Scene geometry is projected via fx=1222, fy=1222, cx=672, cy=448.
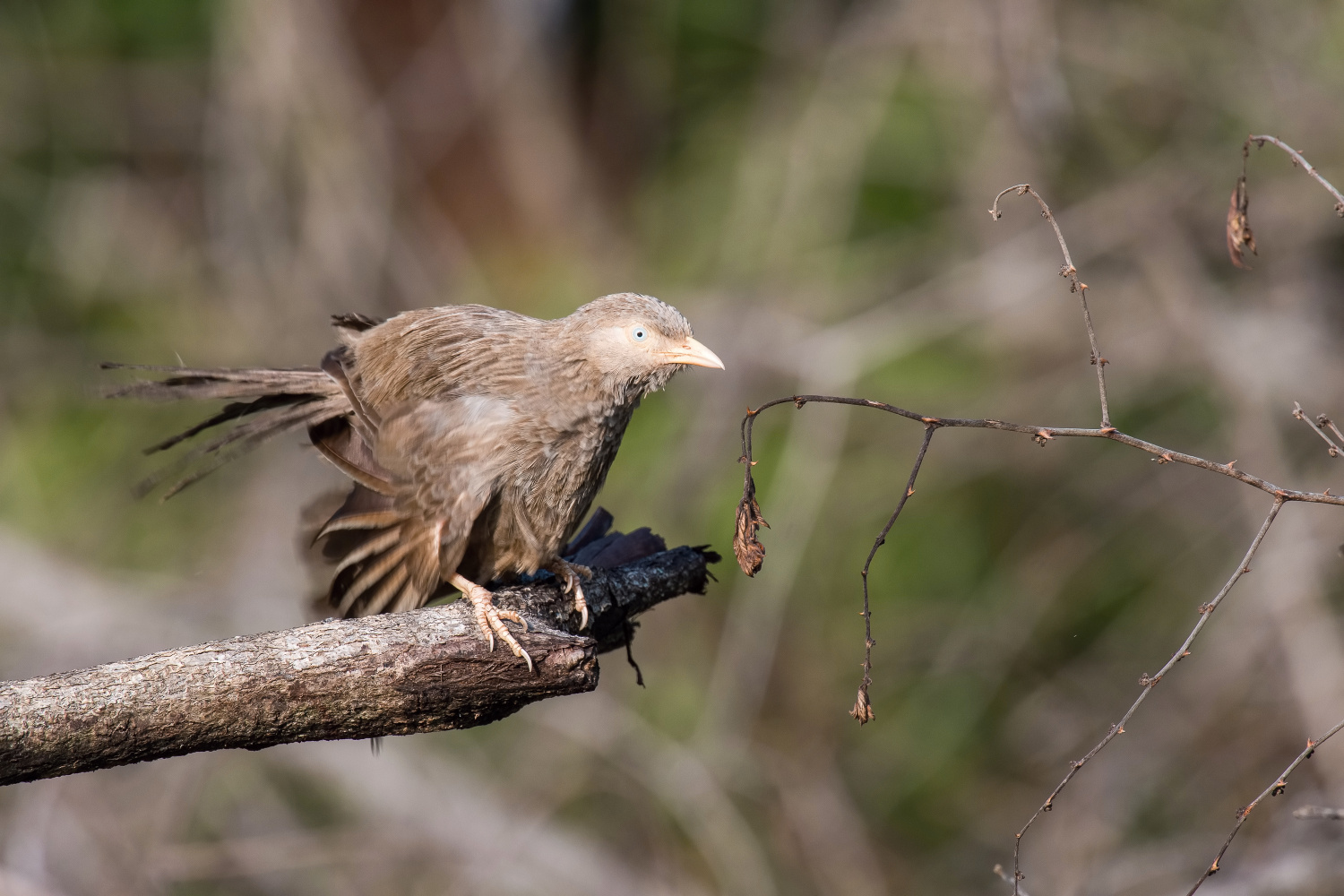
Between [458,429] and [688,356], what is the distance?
2.07 ft

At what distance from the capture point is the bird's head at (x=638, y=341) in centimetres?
323

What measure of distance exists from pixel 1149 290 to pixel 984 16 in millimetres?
1666

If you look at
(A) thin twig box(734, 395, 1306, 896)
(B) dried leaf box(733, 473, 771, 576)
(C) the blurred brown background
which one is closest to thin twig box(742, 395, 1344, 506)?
(A) thin twig box(734, 395, 1306, 896)

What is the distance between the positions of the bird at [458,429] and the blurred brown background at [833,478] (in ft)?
6.60

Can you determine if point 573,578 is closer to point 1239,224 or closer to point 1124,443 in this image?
point 1124,443

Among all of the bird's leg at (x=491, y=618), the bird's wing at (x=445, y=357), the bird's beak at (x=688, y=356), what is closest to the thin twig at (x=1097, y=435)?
the bird's leg at (x=491, y=618)

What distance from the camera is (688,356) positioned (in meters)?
3.23

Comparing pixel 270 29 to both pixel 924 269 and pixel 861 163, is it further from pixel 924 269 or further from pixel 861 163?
pixel 924 269

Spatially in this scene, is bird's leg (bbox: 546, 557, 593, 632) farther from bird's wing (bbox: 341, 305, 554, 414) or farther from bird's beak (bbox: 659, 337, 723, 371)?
bird's beak (bbox: 659, 337, 723, 371)

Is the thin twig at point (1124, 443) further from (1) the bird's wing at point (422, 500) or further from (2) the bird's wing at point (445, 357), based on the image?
(2) the bird's wing at point (445, 357)

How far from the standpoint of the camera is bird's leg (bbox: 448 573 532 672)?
2637mm

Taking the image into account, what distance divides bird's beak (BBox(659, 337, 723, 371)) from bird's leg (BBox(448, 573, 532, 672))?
0.78m

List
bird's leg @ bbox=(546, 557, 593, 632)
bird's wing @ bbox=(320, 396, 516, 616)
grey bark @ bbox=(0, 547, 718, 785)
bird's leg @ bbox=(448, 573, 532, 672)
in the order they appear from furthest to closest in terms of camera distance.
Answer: bird's leg @ bbox=(546, 557, 593, 632), bird's wing @ bbox=(320, 396, 516, 616), bird's leg @ bbox=(448, 573, 532, 672), grey bark @ bbox=(0, 547, 718, 785)

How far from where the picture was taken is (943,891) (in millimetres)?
6219
